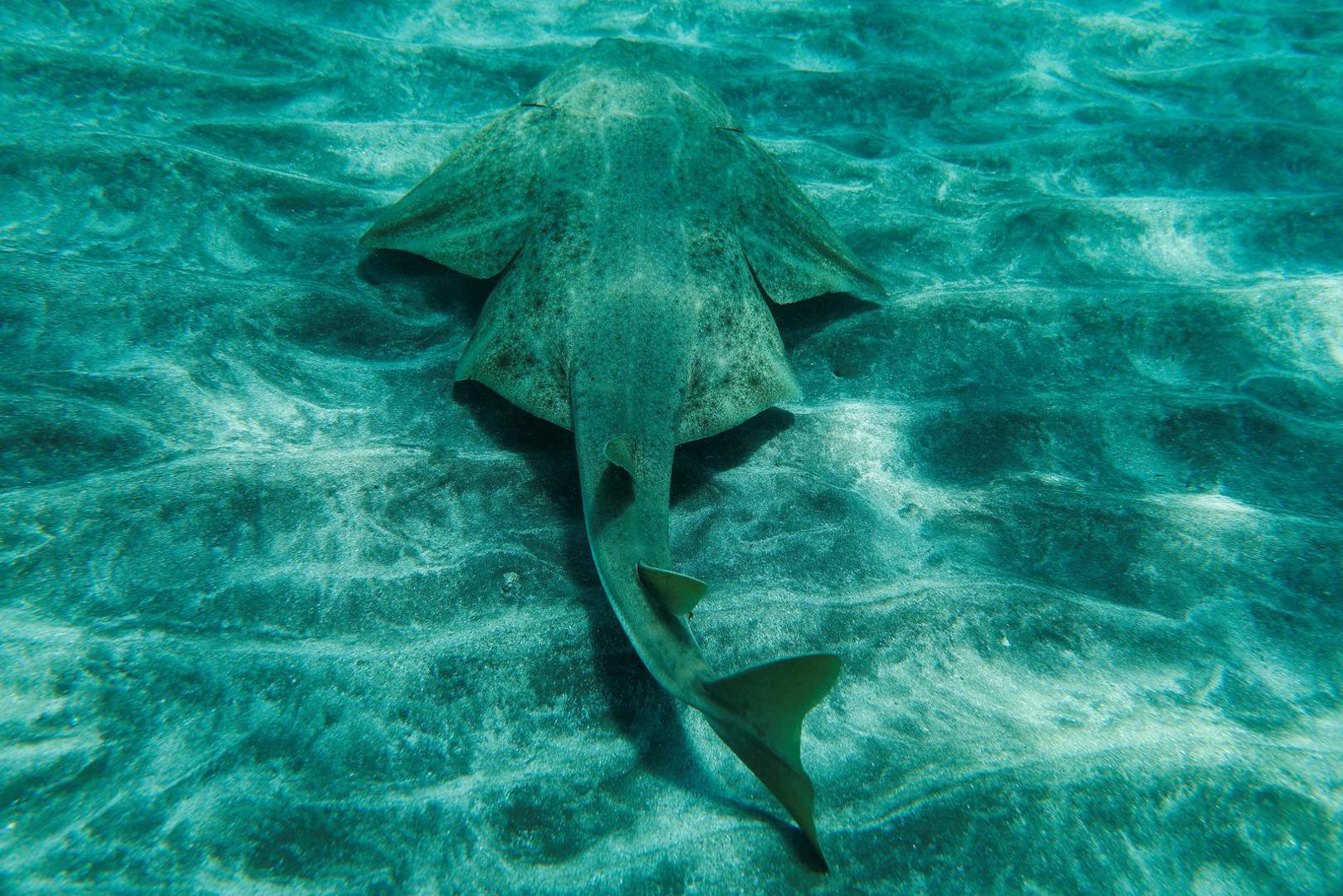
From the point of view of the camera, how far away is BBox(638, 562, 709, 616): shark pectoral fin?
6.44 ft

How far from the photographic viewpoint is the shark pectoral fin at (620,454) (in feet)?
7.43

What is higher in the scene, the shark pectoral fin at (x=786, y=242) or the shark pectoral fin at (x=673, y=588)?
the shark pectoral fin at (x=786, y=242)

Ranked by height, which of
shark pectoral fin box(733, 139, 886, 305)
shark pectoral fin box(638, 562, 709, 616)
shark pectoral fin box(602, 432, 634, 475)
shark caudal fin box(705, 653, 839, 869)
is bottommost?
shark caudal fin box(705, 653, 839, 869)

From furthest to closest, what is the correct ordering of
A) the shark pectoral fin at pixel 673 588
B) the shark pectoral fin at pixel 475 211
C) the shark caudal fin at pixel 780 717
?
1. the shark pectoral fin at pixel 475 211
2. the shark pectoral fin at pixel 673 588
3. the shark caudal fin at pixel 780 717

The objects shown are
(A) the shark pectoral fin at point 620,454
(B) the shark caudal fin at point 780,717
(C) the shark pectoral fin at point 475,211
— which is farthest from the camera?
(C) the shark pectoral fin at point 475,211

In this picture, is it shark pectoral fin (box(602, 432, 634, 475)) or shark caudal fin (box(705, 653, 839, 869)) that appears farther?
shark pectoral fin (box(602, 432, 634, 475))

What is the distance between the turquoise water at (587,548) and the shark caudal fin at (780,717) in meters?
0.25

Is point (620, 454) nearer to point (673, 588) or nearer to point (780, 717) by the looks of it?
point (673, 588)

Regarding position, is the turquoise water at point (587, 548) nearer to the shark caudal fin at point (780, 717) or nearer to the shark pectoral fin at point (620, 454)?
the shark caudal fin at point (780, 717)

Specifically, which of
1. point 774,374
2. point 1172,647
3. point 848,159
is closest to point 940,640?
point 1172,647

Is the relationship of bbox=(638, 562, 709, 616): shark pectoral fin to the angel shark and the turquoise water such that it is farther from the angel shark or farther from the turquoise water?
the turquoise water

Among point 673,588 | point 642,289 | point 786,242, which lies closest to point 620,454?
point 673,588

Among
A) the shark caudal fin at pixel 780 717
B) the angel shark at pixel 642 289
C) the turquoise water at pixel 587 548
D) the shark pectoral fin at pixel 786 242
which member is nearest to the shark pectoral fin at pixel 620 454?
the angel shark at pixel 642 289

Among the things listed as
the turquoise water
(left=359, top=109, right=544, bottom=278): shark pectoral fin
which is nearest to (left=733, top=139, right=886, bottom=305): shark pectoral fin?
the turquoise water
